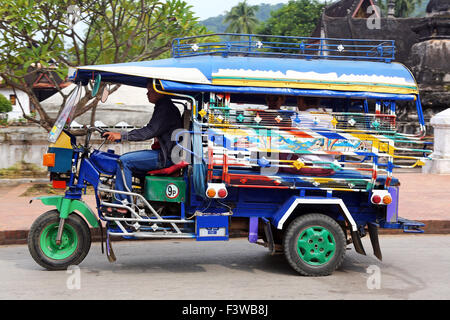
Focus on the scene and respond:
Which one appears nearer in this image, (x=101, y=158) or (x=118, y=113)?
(x=101, y=158)

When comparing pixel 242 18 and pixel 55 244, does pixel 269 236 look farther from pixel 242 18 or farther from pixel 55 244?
pixel 242 18

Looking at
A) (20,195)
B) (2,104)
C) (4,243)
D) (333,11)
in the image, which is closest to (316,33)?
(333,11)

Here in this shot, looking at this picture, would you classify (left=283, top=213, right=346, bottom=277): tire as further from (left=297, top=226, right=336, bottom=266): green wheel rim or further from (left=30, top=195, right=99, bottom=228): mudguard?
(left=30, top=195, right=99, bottom=228): mudguard

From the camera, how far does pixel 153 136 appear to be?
606 centimetres

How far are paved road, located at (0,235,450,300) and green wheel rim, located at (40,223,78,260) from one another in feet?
0.67

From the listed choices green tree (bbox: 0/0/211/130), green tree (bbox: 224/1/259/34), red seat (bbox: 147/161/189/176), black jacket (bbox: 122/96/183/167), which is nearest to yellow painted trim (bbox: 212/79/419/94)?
black jacket (bbox: 122/96/183/167)

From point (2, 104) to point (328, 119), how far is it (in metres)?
36.1

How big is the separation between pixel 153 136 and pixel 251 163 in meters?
1.07

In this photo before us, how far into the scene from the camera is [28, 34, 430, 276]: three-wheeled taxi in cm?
584

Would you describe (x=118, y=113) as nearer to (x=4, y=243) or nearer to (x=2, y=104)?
(x=4, y=243)

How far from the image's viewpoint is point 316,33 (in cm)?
3431

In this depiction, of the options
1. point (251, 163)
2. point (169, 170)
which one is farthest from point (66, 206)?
point (251, 163)

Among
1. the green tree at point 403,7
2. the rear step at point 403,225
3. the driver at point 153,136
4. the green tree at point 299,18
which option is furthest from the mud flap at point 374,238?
the green tree at point 403,7
